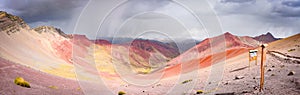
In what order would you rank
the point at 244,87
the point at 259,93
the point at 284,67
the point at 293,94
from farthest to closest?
the point at 284,67 < the point at 244,87 < the point at 259,93 < the point at 293,94

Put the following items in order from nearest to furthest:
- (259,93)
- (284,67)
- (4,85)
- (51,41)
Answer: (259,93), (4,85), (284,67), (51,41)

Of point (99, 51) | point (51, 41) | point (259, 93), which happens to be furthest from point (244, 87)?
point (99, 51)

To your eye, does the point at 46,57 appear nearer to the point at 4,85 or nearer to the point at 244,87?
the point at 4,85

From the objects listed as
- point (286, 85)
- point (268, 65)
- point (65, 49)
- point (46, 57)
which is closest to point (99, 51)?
point (65, 49)

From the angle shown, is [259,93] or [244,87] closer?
[259,93]

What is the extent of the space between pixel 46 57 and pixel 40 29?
98.1ft

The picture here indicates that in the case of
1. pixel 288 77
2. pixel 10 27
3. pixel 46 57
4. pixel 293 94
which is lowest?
pixel 293 94

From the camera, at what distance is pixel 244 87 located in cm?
2408

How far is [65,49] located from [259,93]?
9481cm

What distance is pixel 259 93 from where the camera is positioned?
20.7 metres

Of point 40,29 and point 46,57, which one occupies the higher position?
point 40,29

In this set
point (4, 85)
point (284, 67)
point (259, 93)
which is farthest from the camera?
point (284, 67)

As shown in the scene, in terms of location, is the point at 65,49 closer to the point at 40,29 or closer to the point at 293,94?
the point at 40,29

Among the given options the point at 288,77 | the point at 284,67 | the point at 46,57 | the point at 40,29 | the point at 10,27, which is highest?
the point at 40,29
